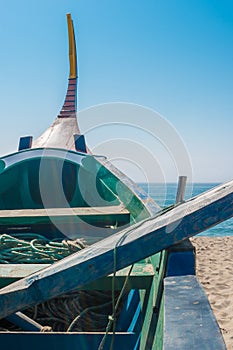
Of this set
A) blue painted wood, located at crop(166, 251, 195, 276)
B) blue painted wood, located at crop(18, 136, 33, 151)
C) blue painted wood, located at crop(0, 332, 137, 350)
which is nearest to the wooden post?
blue painted wood, located at crop(166, 251, 195, 276)

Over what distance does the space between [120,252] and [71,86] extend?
601 centimetres

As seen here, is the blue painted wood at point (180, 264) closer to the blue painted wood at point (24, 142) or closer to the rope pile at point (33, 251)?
the rope pile at point (33, 251)

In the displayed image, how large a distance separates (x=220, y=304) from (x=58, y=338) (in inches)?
116

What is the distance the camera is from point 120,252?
1021 millimetres

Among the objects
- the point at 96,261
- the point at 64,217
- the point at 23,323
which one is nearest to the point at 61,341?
the point at 23,323

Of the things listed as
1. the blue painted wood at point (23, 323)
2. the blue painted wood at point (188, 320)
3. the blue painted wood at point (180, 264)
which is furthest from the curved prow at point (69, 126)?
the blue painted wood at point (188, 320)

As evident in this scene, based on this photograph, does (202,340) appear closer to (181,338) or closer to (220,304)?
(181,338)

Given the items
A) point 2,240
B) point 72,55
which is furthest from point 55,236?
point 72,55

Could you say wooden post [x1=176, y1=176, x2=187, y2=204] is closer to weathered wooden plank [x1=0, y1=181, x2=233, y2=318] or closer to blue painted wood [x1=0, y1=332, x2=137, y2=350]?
weathered wooden plank [x1=0, y1=181, x2=233, y2=318]

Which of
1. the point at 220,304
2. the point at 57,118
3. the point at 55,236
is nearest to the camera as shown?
the point at 55,236

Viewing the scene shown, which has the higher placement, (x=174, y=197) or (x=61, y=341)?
(x=174, y=197)

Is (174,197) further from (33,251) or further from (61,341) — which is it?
(61,341)

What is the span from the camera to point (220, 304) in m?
4.02

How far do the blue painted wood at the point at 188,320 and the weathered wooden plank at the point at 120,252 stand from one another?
15 cm
